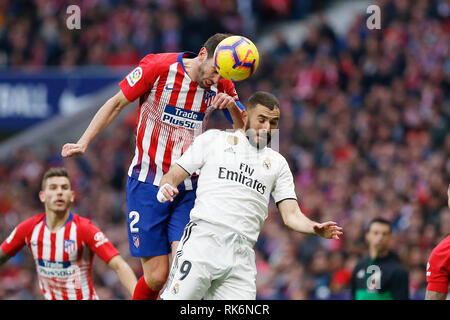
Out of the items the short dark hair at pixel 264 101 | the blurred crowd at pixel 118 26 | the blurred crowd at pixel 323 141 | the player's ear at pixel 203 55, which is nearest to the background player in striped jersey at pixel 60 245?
the player's ear at pixel 203 55

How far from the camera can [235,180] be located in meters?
5.71

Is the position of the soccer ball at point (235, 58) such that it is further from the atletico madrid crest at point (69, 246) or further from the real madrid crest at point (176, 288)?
the atletico madrid crest at point (69, 246)

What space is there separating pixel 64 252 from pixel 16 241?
48cm

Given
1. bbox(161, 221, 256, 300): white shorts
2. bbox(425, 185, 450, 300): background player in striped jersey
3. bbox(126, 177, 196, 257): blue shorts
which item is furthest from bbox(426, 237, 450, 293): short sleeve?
bbox(126, 177, 196, 257): blue shorts

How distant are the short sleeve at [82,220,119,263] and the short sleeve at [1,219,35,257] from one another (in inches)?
22.8

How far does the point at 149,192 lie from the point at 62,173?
150cm

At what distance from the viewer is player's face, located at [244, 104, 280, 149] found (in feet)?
18.9

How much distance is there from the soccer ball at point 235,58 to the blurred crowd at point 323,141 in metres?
5.46

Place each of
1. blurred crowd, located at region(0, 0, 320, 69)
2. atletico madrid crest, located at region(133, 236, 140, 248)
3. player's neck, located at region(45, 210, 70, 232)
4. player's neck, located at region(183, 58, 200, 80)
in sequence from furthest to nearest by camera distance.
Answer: blurred crowd, located at region(0, 0, 320, 69), player's neck, located at region(45, 210, 70, 232), atletico madrid crest, located at region(133, 236, 140, 248), player's neck, located at region(183, 58, 200, 80)

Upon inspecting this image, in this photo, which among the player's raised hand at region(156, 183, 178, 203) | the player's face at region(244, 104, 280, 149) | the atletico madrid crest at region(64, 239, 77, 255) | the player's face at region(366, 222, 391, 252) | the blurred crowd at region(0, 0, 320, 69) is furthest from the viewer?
the blurred crowd at region(0, 0, 320, 69)

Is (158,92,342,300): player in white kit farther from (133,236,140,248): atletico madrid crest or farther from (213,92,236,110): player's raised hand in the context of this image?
(133,236,140,248): atletico madrid crest

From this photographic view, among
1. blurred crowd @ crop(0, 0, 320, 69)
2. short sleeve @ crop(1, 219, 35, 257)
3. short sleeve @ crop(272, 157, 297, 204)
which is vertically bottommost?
short sleeve @ crop(1, 219, 35, 257)

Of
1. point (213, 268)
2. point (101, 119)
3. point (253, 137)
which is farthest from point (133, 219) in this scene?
point (253, 137)

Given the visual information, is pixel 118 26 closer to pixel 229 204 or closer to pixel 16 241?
pixel 16 241
